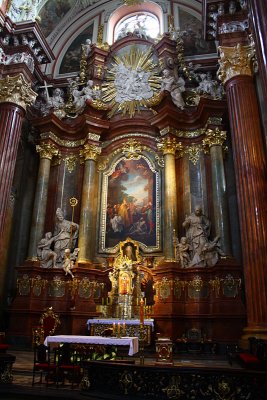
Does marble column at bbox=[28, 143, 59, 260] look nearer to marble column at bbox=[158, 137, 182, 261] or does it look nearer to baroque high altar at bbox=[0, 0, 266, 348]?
baroque high altar at bbox=[0, 0, 266, 348]

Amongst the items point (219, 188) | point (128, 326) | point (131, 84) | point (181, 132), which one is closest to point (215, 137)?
point (181, 132)

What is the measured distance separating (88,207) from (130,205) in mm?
1501

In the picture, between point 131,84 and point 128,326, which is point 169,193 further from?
point 131,84

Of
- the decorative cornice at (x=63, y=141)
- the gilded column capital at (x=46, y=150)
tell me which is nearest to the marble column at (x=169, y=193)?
the decorative cornice at (x=63, y=141)

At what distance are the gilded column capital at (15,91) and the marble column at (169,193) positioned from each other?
491cm

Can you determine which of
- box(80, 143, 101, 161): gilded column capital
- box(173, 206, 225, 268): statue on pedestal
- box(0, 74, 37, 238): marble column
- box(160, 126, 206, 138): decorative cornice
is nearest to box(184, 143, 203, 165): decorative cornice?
box(160, 126, 206, 138): decorative cornice

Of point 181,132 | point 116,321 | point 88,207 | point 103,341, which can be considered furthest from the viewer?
point 181,132

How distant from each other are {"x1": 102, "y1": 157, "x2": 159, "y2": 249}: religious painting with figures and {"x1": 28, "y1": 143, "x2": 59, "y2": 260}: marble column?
2.20 meters

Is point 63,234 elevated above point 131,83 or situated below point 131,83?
below

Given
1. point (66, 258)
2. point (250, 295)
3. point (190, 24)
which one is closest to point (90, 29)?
point (190, 24)

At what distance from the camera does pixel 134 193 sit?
1364 centimetres

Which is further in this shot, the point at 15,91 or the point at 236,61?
the point at 15,91

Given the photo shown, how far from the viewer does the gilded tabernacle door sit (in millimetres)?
12953

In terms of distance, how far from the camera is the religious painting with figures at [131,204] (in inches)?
512
